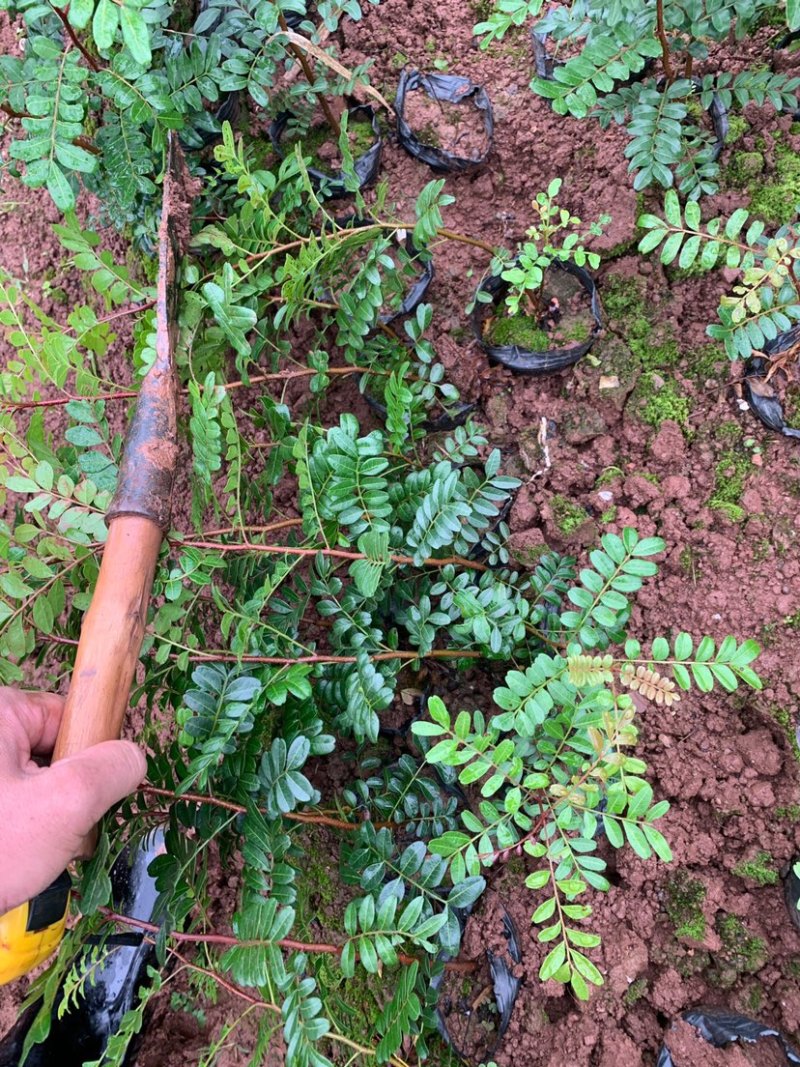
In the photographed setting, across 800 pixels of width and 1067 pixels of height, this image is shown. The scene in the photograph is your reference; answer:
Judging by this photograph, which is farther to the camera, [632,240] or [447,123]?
[447,123]

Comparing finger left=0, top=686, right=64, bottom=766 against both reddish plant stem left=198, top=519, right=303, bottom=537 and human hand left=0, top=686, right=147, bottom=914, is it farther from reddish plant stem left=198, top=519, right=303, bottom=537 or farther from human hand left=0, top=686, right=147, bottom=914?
reddish plant stem left=198, top=519, right=303, bottom=537

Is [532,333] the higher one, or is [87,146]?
[87,146]

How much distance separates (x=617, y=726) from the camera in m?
1.29

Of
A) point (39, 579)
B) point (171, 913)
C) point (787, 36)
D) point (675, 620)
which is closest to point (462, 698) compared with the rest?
point (675, 620)

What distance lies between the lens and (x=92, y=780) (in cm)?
132

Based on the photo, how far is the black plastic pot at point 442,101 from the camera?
246cm

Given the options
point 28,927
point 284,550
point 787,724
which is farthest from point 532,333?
point 28,927

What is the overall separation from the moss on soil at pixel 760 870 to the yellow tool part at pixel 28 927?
1637 mm

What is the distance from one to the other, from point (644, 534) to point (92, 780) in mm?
1573

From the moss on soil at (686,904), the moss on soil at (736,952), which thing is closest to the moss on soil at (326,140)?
the moss on soil at (686,904)

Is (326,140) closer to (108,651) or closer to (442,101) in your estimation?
(442,101)

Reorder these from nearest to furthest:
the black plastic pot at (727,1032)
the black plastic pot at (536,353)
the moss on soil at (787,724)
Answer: the black plastic pot at (727,1032), the moss on soil at (787,724), the black plastic pot at (536,353)

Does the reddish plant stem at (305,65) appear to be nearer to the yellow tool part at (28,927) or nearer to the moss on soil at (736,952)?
the yellow tool part at (28,927)

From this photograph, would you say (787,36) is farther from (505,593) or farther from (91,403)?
(91,403)
